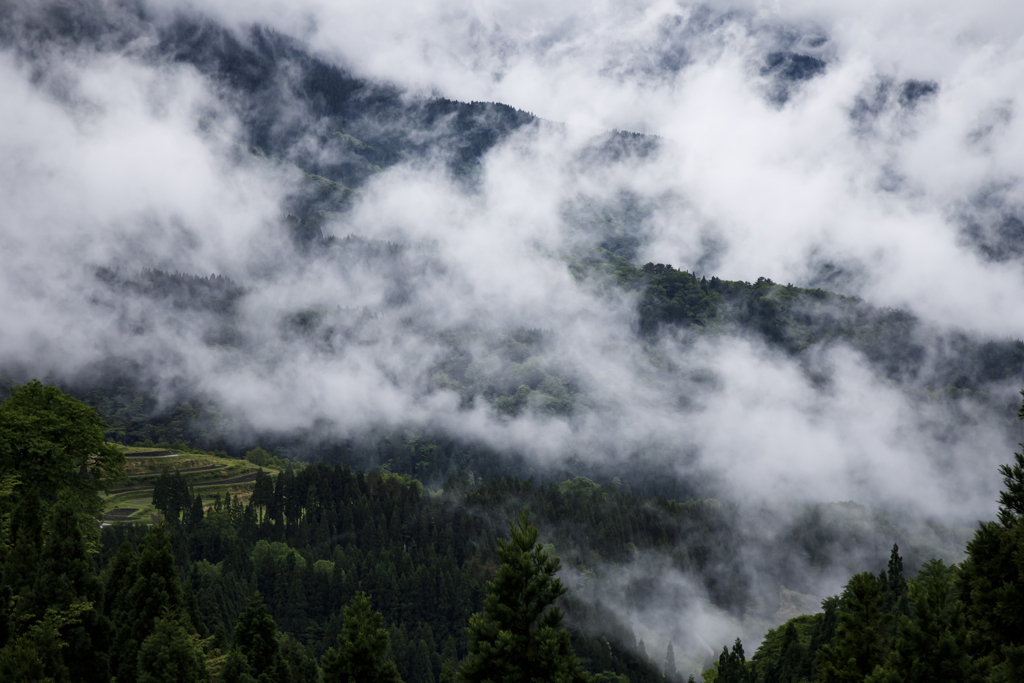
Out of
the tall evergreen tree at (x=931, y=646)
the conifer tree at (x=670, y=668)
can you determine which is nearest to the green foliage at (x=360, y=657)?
the tall evergreen tree at (x=931, y=646)

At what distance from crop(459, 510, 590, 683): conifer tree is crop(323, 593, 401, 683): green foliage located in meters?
8.13

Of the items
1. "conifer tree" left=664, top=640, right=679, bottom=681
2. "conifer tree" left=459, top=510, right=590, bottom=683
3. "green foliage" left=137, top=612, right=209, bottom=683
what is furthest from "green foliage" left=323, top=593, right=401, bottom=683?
"conifer tree" left=664, top=640, right=679, bottom=681

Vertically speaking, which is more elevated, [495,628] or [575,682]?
[495,628]

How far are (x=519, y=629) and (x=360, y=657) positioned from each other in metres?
10.3

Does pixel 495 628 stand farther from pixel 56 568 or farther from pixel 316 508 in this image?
pixel 316 508

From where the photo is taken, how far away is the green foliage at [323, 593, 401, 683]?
31094 mm

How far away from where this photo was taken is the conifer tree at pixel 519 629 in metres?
24.0

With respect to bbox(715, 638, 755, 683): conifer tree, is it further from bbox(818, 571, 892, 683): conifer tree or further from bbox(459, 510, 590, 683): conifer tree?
bbox(459, 510, 590, 683): conifer tree

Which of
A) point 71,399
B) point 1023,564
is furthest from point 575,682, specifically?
point 71,399

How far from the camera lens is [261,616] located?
42781 millimetres

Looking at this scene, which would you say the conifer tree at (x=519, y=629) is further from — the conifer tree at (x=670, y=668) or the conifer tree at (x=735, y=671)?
the conifer tree at (x=670, y=668)

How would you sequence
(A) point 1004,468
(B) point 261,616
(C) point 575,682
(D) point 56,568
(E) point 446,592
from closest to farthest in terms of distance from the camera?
(C) point 575,682 < (A) point 1004,468 < (D) point 56,568 < (B) point 261,616 < (E) point 446,592

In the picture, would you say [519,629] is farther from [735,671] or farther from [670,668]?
[670,668]

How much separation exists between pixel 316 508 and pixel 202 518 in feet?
89.9
